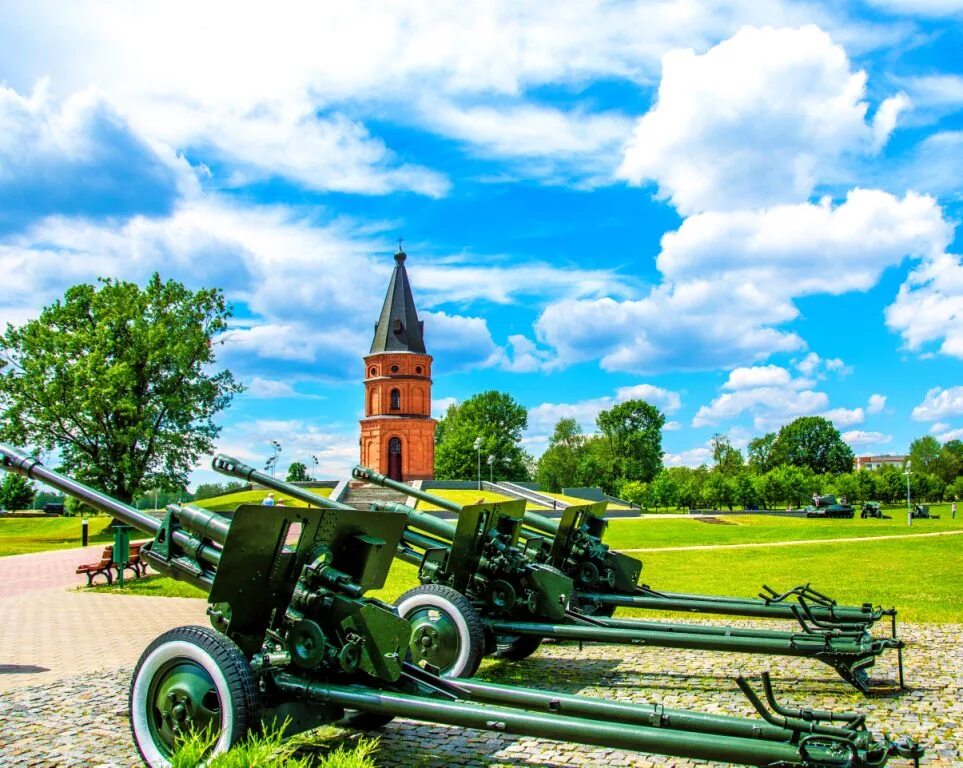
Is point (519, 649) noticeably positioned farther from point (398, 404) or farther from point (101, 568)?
point (398, 404)

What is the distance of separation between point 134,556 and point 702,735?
1769 centimetres

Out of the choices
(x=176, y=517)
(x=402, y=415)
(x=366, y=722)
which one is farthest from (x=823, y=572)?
(x=402, y=415)

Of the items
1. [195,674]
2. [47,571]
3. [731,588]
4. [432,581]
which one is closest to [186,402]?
[47,571]

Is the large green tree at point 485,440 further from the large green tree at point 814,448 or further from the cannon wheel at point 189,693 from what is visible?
the cannon wheel at point 189,693

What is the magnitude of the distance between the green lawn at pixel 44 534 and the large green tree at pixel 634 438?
57346 millimetres

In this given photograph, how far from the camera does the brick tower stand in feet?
224

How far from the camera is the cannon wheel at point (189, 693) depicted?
201 inches

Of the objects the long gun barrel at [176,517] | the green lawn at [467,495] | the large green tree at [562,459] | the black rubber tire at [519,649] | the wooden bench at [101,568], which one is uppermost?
the large green tree at [562,459]

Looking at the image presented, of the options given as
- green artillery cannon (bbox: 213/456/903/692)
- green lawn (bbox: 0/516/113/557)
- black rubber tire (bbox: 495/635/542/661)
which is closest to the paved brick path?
black rubber tire (bbox: 495/635/542/661)

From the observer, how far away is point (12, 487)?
7250cm

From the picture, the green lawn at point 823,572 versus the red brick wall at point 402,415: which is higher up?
the red brick wall at point 402,415

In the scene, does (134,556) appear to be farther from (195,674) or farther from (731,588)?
(195,674)

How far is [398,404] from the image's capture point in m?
69.1

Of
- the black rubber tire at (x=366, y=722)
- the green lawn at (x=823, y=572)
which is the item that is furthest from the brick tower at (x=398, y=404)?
the black rubber tire at (x=366, y=722)
